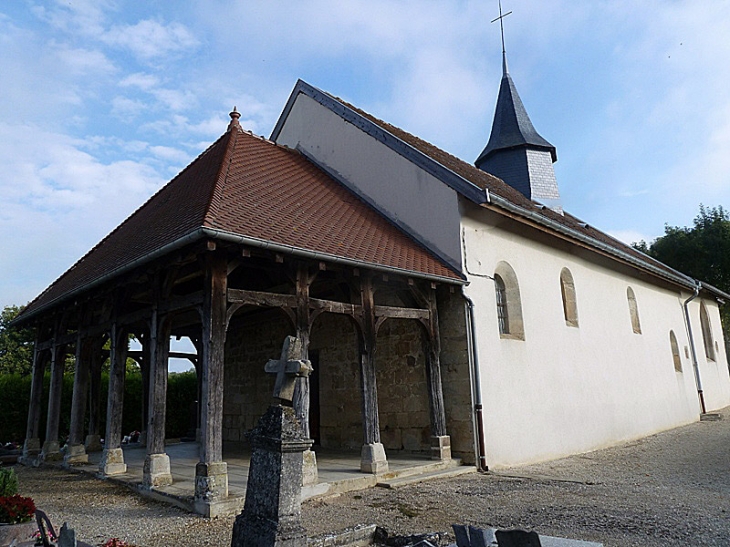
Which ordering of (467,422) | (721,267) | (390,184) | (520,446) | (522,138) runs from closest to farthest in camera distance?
(467,422), (520,446), (390,184), (522,138), (721,267)

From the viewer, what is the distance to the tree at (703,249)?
79.0 feet

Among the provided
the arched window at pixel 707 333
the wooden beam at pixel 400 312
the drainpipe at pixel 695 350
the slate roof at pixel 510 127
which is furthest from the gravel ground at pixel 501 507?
the arched window at pixel 707 333

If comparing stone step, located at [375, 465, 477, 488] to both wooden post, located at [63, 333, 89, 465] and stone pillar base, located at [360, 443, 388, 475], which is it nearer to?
stone pillar base, located at [360, 443, 388, 475]

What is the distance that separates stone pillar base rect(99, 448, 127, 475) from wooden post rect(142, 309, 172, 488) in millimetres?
1189

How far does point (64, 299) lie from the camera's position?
8.01 metres

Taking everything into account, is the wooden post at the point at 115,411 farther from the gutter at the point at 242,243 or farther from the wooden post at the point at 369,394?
the wooden post at the point at 369,394

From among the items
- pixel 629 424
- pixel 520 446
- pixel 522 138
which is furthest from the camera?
pixel 522 138

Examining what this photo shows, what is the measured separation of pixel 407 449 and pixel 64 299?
5660mm

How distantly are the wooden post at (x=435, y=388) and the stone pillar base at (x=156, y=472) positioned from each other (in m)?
3.58

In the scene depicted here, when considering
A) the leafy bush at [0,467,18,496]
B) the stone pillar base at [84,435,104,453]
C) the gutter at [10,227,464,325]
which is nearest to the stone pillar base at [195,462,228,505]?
the leafy bush at [0,467,18,496]

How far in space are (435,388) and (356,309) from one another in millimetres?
1801

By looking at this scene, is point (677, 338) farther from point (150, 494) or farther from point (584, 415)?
point (150, 494)

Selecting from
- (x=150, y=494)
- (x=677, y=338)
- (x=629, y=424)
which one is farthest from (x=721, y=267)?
(x=150, y=494)

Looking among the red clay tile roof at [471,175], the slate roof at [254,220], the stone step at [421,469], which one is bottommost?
the stone step at [421,469]
